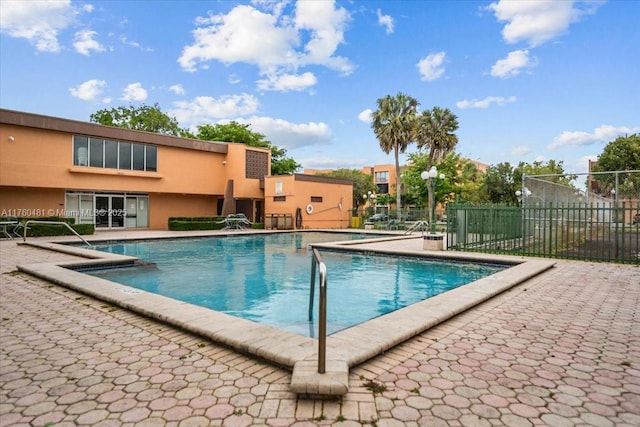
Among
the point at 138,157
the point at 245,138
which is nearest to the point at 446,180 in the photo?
the point at 245,138

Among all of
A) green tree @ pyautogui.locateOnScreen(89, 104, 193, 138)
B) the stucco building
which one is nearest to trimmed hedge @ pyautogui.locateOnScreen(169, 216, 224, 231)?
the stucco building

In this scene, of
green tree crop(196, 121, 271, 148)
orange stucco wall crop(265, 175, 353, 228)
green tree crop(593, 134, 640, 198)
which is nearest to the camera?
orange stucco wall crop(265, 175, 353, 228)

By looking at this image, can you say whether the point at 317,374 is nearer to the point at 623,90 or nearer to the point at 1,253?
the point at 1,253

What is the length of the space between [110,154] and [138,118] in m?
17.0

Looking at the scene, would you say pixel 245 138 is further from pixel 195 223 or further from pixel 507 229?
pixel 507 229

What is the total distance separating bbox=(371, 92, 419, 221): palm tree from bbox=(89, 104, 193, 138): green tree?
67.7 ft

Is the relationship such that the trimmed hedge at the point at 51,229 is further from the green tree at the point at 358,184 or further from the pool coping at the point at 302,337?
the green tree at the point at 358,184

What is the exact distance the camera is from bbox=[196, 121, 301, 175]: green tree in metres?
34.1

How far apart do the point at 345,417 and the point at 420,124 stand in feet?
94.4

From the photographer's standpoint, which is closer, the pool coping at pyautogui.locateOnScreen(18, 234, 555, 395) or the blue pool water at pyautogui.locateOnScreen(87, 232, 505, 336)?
the pool coping at pyautogui.locateOnScreen(18, 234, 555, 395)

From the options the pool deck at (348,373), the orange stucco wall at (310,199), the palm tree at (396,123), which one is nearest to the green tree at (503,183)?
the palm tree at (396,123)

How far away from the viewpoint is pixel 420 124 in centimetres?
2872

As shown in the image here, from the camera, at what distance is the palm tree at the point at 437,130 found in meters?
28.3

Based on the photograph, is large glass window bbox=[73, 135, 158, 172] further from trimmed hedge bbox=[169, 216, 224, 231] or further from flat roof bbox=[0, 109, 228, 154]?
trimmed hedge bbox=[169, 216, 224, 231]
